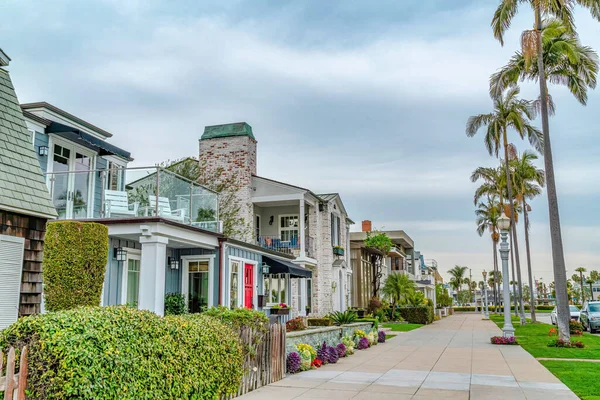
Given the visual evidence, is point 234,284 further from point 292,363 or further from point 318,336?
point 292,363

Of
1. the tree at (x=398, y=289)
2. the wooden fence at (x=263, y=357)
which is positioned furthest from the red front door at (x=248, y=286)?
the tree at (x=398, y=289)

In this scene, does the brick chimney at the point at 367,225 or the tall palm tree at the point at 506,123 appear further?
the brick chimney at the point at 367,225

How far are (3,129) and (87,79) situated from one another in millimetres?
7776

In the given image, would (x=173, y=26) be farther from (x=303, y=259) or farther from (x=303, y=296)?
(x=303, y=296)

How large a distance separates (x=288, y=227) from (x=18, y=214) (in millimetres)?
19387

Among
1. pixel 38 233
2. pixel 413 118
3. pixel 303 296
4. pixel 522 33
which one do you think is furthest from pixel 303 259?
pixel 38 233

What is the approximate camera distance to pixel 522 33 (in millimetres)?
18328

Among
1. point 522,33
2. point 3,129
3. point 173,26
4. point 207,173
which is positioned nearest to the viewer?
point 3,129

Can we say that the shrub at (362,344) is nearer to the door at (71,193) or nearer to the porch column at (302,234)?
the door at (71,193)

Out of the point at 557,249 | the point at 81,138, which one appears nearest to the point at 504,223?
the point at 557,249

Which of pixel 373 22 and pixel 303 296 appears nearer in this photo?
pixel 373 22

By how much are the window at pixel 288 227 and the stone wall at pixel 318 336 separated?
10.7 metres

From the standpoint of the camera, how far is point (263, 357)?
960 centimetres

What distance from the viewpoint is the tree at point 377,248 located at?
1517 inches
